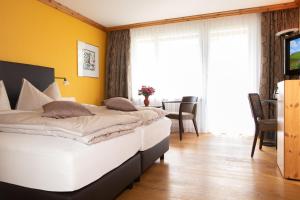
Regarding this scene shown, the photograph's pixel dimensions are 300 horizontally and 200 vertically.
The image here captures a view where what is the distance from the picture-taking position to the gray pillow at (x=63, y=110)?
1.71 meters

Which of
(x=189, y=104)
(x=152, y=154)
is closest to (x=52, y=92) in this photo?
(x=152, y=154)

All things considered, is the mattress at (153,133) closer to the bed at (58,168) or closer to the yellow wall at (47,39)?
the bed at (58,168)

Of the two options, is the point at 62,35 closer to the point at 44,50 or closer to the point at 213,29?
the point at 44,50

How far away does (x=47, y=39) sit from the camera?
374cm

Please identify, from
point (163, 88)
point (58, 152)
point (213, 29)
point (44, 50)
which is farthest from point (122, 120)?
point (213, 29)

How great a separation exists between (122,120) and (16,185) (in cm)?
86

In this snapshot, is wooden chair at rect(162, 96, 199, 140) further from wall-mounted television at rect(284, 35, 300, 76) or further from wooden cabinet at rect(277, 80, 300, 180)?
wooden cabinet at rect(277, 80, 300, 180)

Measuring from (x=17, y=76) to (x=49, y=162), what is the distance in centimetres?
224

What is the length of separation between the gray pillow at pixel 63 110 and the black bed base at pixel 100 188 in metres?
0.53

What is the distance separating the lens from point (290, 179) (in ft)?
7.38

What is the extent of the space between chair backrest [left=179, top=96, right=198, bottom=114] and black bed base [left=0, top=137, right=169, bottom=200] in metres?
2.42

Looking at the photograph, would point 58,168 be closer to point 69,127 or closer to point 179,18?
point 69,127

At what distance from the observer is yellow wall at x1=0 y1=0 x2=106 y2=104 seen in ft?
10.2

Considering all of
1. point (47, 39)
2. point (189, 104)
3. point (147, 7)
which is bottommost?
point (189, 104)
